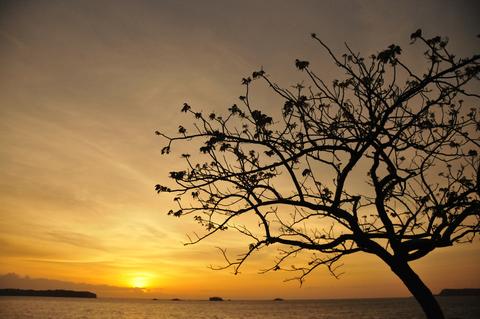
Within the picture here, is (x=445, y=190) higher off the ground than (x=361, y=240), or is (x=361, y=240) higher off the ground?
(x=445, y=190)

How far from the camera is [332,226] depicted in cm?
680

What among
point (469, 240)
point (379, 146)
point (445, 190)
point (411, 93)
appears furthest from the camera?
point (445, 190)

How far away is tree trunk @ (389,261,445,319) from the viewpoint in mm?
6125

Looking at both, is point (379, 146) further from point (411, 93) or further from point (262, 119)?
point (262, 119)

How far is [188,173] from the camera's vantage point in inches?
252

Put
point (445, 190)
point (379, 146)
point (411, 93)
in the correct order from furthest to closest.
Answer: point (445, 190), point (379, 146), point (411, 93)

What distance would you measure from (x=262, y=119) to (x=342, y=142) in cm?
144

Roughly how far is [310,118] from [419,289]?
3529mm

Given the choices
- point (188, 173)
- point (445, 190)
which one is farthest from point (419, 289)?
point (188, 173)

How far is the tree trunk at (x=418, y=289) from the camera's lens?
612 centimetres

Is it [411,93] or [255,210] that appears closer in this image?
[411,93]

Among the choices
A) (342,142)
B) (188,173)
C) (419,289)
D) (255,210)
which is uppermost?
(342,142)

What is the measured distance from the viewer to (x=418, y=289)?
20.3ft

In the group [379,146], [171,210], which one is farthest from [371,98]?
[171,210]
